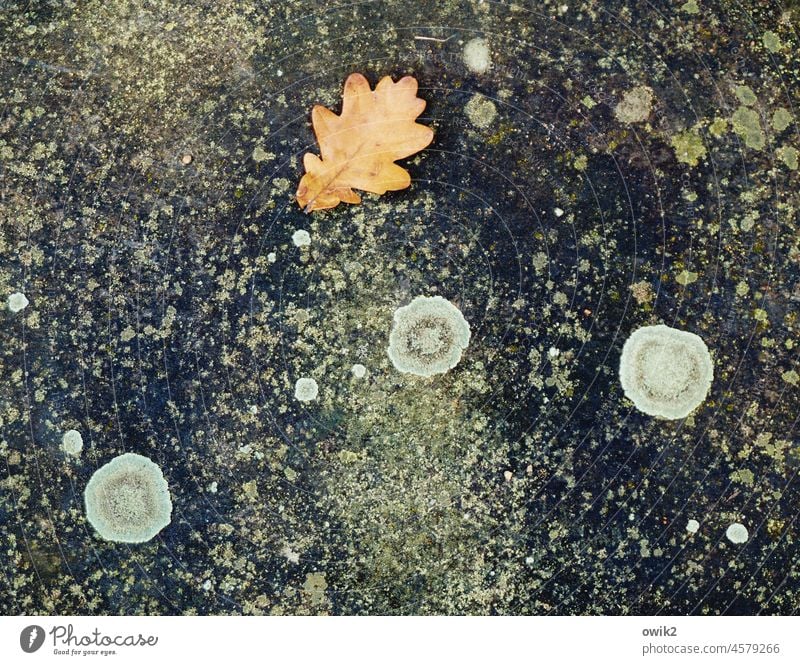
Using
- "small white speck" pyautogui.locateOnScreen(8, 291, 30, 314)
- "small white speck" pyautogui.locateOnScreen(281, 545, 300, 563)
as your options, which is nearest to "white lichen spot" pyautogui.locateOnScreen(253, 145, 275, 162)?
"small white speck" pyautogui.locateOnScreen(8, 291, 30, 314)

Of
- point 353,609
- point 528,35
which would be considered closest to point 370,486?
point 353,609

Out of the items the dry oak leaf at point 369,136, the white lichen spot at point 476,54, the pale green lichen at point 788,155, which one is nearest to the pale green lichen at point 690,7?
the pale green lichen at point 788,155

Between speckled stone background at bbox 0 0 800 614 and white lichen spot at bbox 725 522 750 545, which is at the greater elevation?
speckled stone background at bbox 0 0 800 614

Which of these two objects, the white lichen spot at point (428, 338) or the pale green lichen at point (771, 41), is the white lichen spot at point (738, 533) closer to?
the white lichen spot at point (428, 338)

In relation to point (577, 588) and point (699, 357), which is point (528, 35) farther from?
point (577, 588)

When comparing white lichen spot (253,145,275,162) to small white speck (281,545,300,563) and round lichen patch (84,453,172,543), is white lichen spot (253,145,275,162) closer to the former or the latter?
round lichen patch (84,453,172,543)
